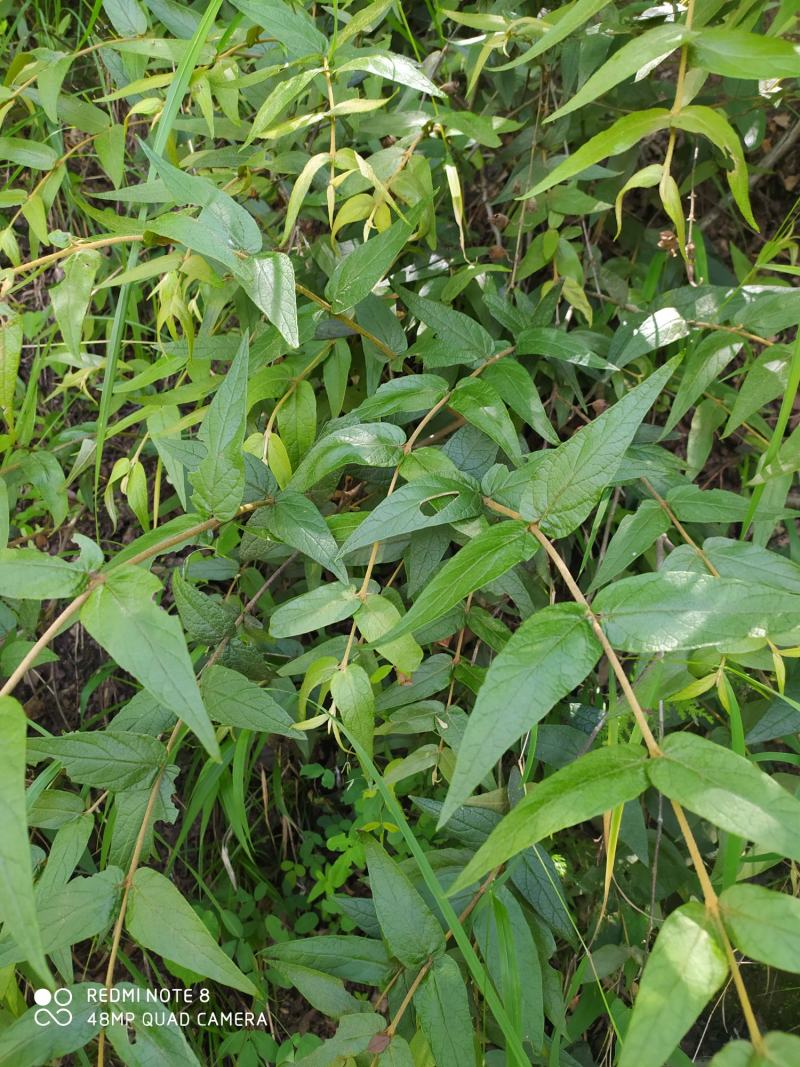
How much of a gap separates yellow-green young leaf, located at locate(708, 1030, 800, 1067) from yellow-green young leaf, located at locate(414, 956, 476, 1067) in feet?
0.98

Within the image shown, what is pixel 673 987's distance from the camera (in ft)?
1.48

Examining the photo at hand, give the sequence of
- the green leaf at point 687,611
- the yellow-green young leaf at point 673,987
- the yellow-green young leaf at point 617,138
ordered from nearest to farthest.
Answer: the yellow-green young leaf at point 673,987
the green leaf at point 687,611
the yellow-green young leaf at point 617,138

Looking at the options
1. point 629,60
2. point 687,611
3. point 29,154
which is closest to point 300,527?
point 687,611

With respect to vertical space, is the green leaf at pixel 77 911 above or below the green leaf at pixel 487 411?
below

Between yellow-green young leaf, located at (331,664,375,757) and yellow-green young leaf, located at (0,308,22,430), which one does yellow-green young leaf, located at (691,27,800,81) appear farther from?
yellow-green young leaf, located at (0,308,22,430)

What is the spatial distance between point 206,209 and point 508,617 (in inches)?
29.3

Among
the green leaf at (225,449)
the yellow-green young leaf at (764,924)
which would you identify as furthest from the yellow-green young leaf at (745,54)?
the yellow-green young leaf at (764,924)

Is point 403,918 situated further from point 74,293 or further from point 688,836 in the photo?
point 74,293

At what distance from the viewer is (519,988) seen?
784 mm

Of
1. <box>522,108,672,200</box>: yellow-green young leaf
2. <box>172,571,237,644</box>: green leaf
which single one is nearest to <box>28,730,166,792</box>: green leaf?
<box>172,571,237,644</box>: green leaf

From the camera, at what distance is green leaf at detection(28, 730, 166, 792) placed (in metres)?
0.77

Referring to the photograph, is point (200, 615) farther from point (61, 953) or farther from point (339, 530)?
point (61, 953)

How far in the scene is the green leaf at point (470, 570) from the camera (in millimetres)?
639

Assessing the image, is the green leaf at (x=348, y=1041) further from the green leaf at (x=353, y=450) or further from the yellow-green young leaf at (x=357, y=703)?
the green leaf at (x=353, y=450)
